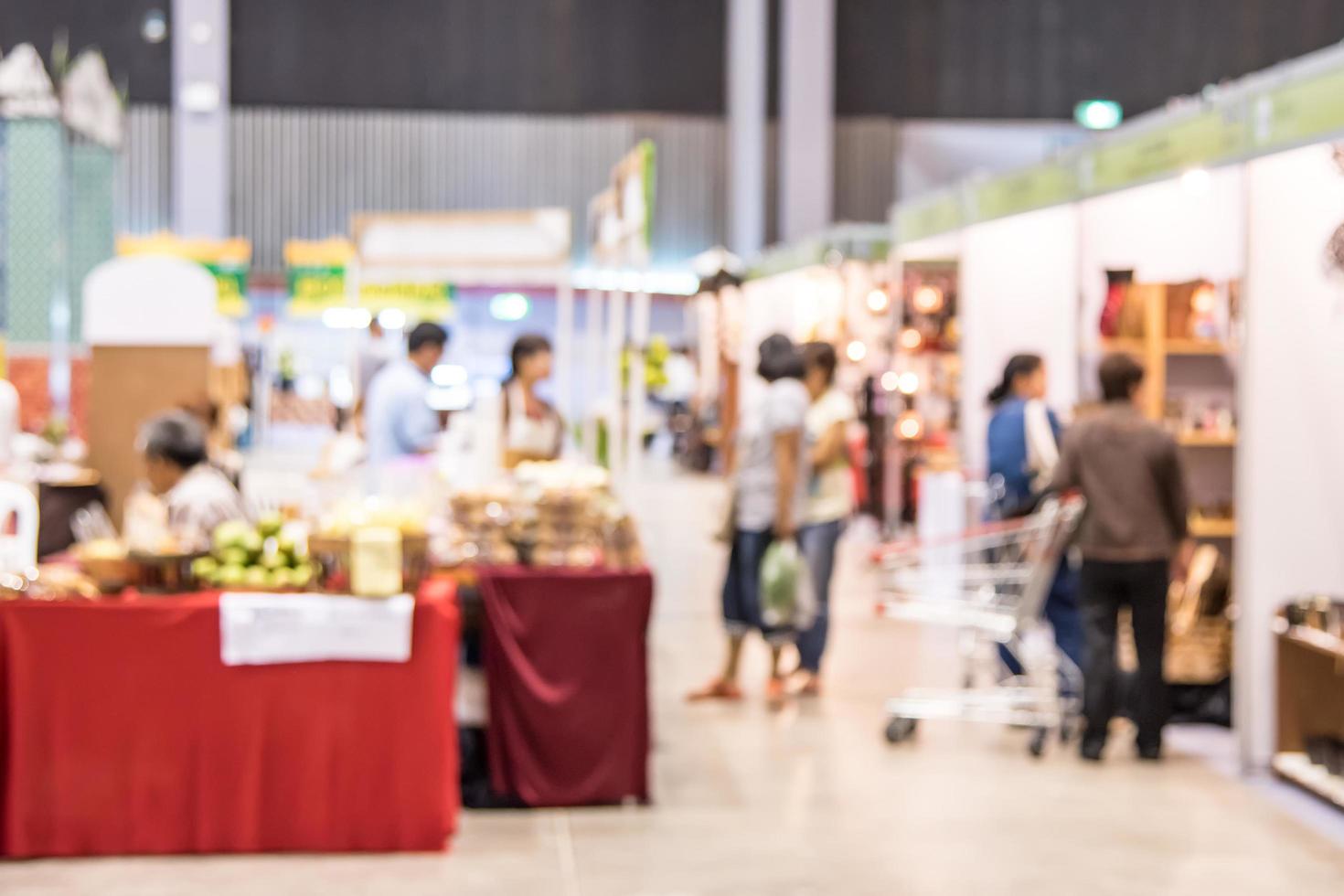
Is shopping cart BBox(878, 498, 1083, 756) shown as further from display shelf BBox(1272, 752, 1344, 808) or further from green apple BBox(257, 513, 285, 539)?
green apple BBox(257, 513, 285, 539)

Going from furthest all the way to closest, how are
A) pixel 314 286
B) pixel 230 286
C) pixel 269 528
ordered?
1. pixel 314 286
2. pixel 230 286
3. pixel 269 528

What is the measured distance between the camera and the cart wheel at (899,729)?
22.5 feet

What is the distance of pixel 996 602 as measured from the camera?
6.54m

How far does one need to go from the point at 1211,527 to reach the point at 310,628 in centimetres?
463

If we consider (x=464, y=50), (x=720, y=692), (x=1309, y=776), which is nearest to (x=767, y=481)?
(x=720, y=692)

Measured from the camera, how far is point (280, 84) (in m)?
25.0

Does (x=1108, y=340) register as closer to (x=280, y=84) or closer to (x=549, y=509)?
(x=549, y=509)

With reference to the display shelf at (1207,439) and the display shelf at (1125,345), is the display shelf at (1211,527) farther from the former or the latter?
the display shelf at (1125,345)

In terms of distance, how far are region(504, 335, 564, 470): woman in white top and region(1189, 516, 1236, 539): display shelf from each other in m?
Answer: 2.85

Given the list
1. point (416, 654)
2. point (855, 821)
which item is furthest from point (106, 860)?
point (855, 821)

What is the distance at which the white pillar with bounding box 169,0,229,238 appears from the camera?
→ 962 inches

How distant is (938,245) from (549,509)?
5.79 metres

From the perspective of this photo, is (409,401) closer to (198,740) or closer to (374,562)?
(374,562)

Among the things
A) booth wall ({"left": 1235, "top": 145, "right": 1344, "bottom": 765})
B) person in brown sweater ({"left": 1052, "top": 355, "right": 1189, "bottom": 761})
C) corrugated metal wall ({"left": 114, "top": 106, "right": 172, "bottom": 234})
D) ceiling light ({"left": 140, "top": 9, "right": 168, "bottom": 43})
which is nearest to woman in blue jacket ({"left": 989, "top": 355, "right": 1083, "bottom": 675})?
person in brown sweater ({"left": 1052, "top": 355, "right": 1189, "bottom": 761})
